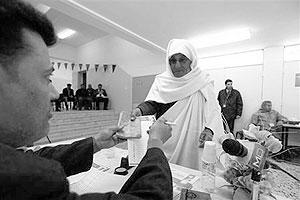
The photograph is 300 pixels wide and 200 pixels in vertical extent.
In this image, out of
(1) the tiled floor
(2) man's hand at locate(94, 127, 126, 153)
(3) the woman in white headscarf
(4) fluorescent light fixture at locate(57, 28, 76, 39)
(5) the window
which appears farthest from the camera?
(4) fluorescent light fixture at locate(57, 28, 76, 39)

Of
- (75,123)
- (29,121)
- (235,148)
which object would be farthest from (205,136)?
(75,123)

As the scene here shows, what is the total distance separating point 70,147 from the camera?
2.12 feet

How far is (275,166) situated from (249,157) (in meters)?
0.11

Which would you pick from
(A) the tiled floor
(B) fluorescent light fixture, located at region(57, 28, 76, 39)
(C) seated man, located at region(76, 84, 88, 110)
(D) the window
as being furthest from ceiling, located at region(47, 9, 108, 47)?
(D) the window

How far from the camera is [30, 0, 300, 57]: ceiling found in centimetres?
257

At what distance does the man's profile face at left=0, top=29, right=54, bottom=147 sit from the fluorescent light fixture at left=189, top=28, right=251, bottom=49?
3646 millimetres

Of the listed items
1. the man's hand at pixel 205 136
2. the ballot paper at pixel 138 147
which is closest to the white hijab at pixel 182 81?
the man's hand at pixel 205 136

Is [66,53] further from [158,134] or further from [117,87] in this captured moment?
[158,134]

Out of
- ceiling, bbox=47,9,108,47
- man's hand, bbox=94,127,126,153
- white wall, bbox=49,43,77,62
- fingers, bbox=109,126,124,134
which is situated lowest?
man's hand, bbox=94,127,126,153

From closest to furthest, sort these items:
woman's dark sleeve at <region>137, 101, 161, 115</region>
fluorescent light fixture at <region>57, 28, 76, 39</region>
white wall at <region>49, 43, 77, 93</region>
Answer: woman's dark sleeve at <region>137, 101, 161, 115</region>, fluorescent light fixture at <region>57, 28, 76, 39</region>, white wall at <region>49, 43, 77, 93</region>

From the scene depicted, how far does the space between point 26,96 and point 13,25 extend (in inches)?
4.9

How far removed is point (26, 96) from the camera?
0.34 m

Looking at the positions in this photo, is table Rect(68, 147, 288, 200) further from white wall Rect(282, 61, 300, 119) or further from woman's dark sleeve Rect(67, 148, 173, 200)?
white wall Rect(282, 61, 300, 119)

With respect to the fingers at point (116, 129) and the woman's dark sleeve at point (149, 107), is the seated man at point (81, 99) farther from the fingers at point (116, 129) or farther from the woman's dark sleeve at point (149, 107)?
the fingers at point (116, 129)
